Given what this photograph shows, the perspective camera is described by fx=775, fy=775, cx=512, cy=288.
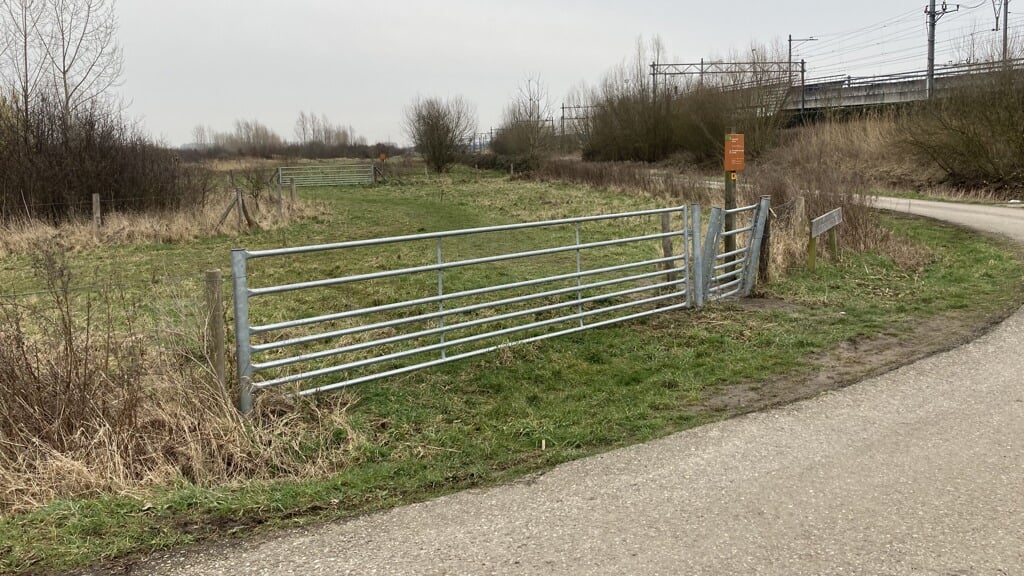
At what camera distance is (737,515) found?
3900 mm

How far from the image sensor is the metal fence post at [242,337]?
5148mm

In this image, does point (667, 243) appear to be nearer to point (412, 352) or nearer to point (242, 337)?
point (412, 352)

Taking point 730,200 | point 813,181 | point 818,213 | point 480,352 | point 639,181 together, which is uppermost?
point 639,181

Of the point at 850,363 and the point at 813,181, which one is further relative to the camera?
the point at 813,181

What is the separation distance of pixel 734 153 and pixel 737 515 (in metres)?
6.50

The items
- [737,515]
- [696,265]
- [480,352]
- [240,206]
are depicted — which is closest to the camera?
[737,515]

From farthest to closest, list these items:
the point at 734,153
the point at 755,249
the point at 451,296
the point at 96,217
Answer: the point at 96,217
the point at 755,249
the point at 734,153
the point at 451,296

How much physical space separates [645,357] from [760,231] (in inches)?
143

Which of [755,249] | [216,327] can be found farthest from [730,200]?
[216,327]

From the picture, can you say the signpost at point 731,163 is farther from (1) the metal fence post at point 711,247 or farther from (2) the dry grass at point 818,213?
(2) the dry grass at point 818,213

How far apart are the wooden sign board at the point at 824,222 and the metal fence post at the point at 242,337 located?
8.12m

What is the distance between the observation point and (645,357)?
7.10 m

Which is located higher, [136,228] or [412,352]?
[136,228]

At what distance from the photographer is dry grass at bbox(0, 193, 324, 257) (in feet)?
56.5
